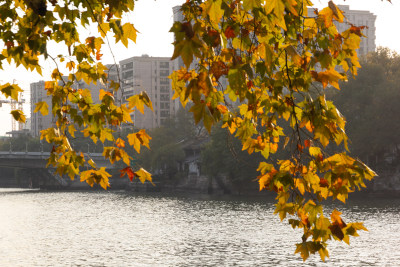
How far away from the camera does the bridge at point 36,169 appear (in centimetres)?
10020

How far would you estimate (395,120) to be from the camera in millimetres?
62094

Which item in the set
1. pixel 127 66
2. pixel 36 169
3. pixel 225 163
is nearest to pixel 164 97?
pixel 127 66

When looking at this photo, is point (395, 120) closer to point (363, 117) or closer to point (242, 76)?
point (363, 117)

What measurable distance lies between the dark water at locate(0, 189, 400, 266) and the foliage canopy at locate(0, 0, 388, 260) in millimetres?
22491

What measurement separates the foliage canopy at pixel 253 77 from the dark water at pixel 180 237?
73.8 ft

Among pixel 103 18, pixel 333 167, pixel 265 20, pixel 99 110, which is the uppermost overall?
pixel 103 18

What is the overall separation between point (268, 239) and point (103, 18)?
3005cm

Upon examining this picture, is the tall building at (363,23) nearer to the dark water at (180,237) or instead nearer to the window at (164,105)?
the window at (164,105)

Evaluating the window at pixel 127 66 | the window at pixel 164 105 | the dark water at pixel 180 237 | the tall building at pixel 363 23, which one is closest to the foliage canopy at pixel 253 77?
the dark water at pixel 180 237

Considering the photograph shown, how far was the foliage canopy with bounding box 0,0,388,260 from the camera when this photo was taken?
4.29 m

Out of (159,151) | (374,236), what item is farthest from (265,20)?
(159,151)

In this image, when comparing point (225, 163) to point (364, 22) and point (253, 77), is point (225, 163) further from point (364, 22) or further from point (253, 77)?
point (364, 22)

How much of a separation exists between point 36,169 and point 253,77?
113 meters

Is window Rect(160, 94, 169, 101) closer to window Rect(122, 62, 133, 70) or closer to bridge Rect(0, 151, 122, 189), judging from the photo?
window Rect(122, 62, 133, 70)
